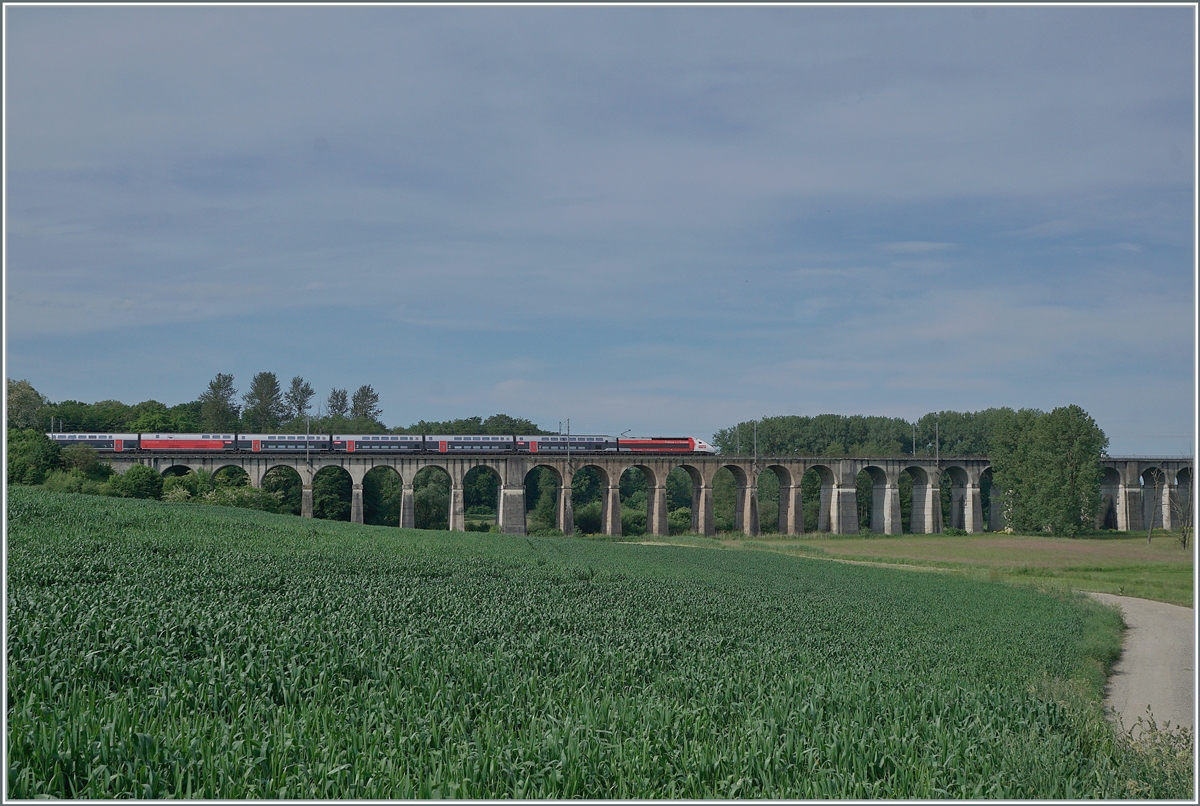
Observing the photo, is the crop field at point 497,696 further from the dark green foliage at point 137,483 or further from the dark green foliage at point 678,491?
the dark green foliage at point 678,491

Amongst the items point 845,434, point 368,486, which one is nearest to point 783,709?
point 368,486

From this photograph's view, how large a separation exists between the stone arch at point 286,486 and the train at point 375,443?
4.04 m

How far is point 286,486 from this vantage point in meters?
81.5

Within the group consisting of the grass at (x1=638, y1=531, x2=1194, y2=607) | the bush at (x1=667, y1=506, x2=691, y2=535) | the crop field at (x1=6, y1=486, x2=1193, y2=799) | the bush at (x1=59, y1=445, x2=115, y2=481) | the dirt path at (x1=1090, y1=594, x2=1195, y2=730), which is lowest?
the bush at (x1=667, y1=506, x2=691, y2=535)

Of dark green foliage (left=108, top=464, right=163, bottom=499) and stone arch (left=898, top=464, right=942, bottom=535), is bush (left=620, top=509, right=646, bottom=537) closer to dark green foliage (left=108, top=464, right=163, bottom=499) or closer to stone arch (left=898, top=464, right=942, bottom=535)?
stone arch (left=898, top=464, right=942, bottom=535)

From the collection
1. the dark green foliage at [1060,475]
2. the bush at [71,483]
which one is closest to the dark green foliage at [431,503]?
the bush at [71,483]

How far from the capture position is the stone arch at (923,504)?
9319 cm

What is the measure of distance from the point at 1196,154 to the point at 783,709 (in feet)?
27.3

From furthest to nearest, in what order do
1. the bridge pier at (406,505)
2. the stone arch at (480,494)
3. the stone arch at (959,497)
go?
the stone arch at (480,494), the stone arch at (959,497), the bridge pier at (406,505)

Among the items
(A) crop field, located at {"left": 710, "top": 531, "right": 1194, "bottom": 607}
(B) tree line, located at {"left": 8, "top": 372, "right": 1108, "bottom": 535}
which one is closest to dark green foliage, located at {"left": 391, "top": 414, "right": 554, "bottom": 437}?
(B) tree line, located at {"left": 8, "top": 372, "right": 1108, "bottom": 535}

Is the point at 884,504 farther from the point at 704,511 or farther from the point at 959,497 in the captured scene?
the point at 704,511

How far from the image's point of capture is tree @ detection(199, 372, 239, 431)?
129750mm

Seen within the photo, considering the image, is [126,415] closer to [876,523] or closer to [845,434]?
[876,523]

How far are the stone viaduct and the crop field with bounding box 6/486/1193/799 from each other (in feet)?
166
